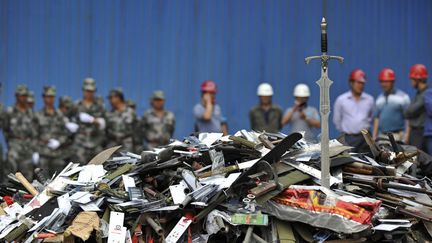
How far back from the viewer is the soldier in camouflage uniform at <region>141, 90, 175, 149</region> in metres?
16.2

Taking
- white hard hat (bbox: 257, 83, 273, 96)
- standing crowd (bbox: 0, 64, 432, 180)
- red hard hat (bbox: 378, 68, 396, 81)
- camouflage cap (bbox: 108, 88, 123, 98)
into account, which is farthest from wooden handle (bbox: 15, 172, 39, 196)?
red hard hat (bbox: 378, 68, 396, 81)

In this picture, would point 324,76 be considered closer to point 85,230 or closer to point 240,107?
point 85,230

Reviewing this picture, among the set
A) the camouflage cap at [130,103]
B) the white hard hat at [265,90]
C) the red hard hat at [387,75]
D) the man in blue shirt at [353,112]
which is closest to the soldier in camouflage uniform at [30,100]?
the camouflage cap at [130,103]

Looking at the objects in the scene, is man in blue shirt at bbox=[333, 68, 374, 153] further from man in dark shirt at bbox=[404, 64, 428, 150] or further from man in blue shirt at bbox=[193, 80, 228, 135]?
man in blue shirt at bbox=[193, 80, 228, 135]

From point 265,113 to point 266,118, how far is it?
14cm

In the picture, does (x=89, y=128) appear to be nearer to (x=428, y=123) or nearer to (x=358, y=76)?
(x=358, y=76)

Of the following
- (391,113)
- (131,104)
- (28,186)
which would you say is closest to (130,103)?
(131,104)

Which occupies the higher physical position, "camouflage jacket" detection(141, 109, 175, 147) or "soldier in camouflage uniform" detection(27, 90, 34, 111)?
"soldier in camouflage uniform" detection(27, 90, 34, 111)

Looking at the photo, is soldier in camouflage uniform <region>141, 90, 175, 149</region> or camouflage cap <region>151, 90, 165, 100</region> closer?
soldier in camouflage uniform <region>141, 90, 175, 149</region>

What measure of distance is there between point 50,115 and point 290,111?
15.0ft

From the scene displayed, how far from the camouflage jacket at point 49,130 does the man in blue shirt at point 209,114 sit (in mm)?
2546

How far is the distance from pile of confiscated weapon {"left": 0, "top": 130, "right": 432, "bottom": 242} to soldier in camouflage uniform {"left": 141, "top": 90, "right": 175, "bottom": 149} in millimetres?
7995

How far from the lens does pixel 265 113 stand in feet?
52.7

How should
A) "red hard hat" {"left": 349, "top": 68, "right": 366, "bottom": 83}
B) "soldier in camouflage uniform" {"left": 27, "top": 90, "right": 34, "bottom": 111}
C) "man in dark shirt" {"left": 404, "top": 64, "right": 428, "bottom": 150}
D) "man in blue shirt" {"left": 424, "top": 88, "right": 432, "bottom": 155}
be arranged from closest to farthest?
"man in blue shirt" {"left": 424, "top": 88, "right": 432, "bottom": 155} < "man in dark shirt" {"left": 404, "top": 64, "right": 428, "bottom": 150} < "red hard hat" {"left": 349, "top": 68, "right": 366, "bottom": 83} < "soldier in camouflage uniform" {"left": 27, "top": 90, "right": 34, "bottom": 111}
